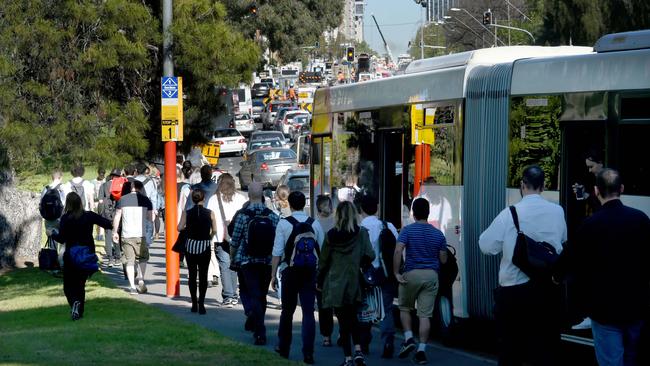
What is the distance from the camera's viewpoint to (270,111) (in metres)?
80.2

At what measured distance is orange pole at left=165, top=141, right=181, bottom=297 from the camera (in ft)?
56.1

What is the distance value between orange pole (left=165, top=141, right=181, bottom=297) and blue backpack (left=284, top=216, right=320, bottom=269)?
6.18 metres

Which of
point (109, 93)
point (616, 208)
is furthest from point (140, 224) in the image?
point (616, 208)

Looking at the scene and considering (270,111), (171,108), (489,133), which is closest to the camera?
(489,133)

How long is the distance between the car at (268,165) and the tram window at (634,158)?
2955 cm

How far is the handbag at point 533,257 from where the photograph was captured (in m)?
8.33

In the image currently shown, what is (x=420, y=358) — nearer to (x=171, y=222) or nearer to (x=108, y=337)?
(x=108, y=337)

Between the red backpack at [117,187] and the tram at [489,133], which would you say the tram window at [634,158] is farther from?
the red backpack at [117,187]

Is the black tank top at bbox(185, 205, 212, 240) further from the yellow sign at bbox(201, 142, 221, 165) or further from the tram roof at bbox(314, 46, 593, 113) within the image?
the yellow sign at bbox(201, 142, 221, 165)

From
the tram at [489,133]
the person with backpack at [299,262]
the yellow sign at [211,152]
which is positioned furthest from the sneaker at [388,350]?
the yellow sign at [211,152]

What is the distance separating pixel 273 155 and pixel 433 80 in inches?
1089

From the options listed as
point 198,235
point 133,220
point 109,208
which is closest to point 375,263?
point 198,235

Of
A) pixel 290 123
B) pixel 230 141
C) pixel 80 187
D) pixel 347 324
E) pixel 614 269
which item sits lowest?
pixel 347 324

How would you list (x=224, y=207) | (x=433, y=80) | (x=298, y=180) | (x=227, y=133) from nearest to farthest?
(x=433, y=80), (x=224, y=207), (x=298, y=180), (x=227, y=133)
